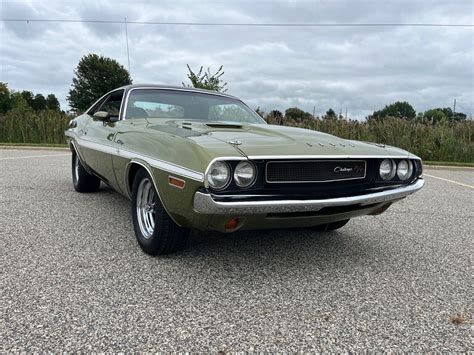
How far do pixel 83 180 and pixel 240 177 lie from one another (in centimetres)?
369

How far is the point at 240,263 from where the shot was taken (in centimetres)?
295

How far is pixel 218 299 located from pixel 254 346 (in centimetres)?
52

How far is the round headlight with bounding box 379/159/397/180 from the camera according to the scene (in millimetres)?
2984

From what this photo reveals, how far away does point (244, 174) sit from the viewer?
A: 240cm

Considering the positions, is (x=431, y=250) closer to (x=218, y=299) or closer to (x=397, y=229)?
(x=397, y=229)

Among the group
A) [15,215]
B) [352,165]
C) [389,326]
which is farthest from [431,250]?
[15,215]

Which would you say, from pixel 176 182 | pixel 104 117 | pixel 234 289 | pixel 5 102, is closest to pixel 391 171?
pixel 234 289

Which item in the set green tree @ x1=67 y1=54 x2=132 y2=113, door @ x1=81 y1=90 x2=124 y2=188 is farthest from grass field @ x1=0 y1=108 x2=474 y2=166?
green tree @ x1=67 y1=54 x2=132 y2=113

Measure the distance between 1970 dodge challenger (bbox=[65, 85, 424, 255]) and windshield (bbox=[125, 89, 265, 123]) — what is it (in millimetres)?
204

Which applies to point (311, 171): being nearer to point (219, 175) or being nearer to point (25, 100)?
point (219, 175)

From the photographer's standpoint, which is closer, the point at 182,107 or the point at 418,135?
the point at 182,107

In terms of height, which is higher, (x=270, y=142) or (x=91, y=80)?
(x=91, y=80)

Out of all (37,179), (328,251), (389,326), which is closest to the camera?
(389,326)

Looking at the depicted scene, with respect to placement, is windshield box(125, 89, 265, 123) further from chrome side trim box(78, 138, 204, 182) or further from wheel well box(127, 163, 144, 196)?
wheel well box(127, 163, 144, 196)
